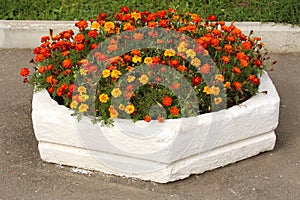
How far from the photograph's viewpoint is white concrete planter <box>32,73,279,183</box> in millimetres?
3816

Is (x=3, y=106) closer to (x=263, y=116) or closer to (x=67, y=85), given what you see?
(x=67, y=85)

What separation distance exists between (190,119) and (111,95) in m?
0.58

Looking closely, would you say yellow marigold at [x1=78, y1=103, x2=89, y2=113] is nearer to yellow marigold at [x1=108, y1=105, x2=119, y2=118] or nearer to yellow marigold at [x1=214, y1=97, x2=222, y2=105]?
yellow marigold at [x1=108, y1=105, x2=119, y2=118]

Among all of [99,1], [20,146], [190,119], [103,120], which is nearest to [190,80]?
[190,119]

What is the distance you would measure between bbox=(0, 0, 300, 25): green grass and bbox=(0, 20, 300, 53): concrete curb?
7.4 inches

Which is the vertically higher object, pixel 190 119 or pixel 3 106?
pixel 190 119

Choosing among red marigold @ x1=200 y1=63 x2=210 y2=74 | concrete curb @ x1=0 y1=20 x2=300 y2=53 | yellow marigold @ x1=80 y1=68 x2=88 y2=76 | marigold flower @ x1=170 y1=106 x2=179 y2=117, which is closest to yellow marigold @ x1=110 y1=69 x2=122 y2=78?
yellow marigold @ x1=80 y1=68 x2=88 y2=76

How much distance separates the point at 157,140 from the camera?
3.78m

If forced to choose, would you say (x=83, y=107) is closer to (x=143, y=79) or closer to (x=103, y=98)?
(x=103, y=98)

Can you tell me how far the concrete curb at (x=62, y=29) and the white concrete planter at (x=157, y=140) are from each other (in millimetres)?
1934

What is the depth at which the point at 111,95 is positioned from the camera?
400cm

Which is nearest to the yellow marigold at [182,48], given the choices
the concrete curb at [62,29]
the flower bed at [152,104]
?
the flower bed at [152,104]

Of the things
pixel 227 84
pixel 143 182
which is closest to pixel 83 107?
pixel 143 182

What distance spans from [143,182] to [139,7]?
9.60 feet
